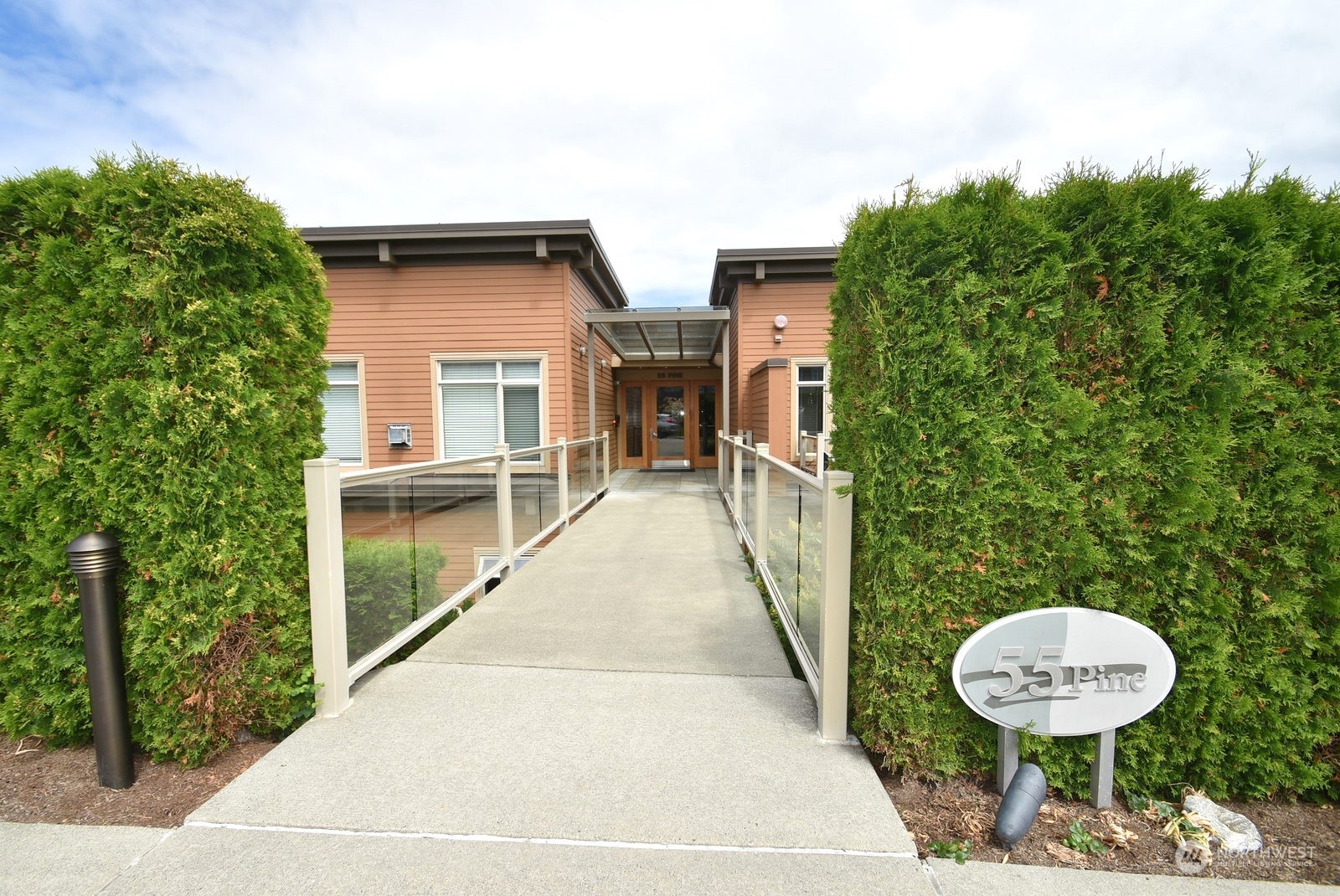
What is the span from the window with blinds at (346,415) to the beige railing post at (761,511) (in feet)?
23.4

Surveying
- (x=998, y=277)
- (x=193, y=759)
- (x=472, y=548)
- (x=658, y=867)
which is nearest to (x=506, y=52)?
(x=472, y=548)

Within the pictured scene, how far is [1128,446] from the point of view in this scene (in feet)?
6.19

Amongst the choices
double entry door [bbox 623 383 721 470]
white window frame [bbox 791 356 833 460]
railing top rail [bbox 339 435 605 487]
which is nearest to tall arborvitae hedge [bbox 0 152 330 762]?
railing top rail [bbox 339 435 605 487]

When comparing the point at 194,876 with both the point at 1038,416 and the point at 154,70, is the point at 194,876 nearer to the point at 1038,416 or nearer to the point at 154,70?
the point at 1038,416

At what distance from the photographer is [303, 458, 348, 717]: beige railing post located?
2.39 m

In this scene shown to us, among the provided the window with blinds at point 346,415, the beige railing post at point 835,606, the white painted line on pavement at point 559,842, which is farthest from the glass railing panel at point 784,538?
the window with blinds at point 346,415

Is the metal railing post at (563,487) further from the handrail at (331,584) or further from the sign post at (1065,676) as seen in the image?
the sign post at (1065,676)

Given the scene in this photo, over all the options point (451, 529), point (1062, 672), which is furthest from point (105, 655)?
point (1062, 672)

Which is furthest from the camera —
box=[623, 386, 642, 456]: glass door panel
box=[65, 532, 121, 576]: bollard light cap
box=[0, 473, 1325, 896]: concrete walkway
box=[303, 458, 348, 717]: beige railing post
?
box=[623, 386, 642, 456]: glass door panel

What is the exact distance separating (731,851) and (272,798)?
5.24 feet

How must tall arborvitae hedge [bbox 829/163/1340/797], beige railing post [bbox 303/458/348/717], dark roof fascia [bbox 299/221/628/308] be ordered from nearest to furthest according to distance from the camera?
tall arborvitae hedge [bbox 829/163/1340/797] → beige railing post [bbox 303/458/348/717] → dark roof fascia [bbox 299/221/628/308]

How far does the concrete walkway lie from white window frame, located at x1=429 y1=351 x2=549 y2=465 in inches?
236

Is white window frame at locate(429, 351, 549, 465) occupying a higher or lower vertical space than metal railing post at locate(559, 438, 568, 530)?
higher

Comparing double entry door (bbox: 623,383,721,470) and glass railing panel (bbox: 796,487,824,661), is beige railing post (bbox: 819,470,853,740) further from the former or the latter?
double entry door (bbox: 623,383,721,470)
